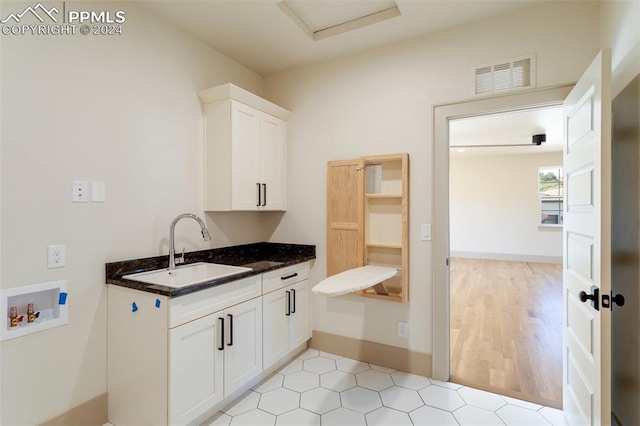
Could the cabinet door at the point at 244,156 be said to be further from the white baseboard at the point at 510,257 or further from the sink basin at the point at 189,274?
the white baseboard at the point at 510,257

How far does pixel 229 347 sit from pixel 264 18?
231 centimetres

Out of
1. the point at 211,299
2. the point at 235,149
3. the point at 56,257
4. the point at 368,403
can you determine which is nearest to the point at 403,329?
the point at 368,403

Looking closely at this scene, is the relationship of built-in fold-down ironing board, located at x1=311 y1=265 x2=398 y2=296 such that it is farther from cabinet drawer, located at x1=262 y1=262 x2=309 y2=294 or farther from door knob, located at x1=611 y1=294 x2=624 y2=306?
door knob, located at x1=611 y1=294 x2=624 y2=306

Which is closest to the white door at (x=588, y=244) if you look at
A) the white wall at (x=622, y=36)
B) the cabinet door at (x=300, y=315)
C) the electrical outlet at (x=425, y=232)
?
the white wall at (x=622, y=36)

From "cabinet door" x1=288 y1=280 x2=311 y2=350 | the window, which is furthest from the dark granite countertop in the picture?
the window

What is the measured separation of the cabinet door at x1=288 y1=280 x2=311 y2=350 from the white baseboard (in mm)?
6462

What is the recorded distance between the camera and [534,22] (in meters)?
2.17

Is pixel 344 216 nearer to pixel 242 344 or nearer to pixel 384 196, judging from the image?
pixel 384 196

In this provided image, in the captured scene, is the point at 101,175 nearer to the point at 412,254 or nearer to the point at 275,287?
the point at 275,287

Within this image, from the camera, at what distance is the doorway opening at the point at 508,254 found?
2.68 m

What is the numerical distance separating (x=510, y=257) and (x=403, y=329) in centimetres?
648

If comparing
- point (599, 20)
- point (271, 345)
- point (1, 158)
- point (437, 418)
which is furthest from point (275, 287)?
point (599, 20)

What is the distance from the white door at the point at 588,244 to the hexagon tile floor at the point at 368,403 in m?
0.37

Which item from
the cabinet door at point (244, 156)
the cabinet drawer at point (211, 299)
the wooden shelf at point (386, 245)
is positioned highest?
the cabinet door at point (244, 156)
